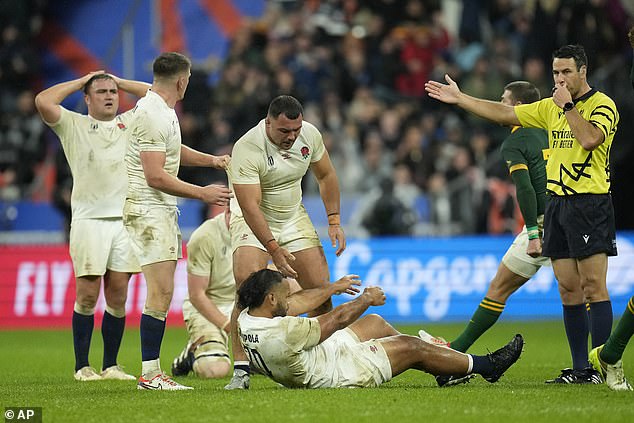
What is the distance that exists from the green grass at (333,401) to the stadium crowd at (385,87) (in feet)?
26.6

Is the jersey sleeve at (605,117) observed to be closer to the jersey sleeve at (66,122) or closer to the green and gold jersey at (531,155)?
the green and gold jersey at (531,155)

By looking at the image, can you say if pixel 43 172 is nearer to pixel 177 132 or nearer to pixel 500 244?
pixel 500 244

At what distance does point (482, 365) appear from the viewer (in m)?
8.86

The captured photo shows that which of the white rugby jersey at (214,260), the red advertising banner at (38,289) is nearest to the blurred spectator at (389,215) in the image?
the red advertising banner at (38,289)

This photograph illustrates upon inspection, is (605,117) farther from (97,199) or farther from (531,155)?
(97,199)

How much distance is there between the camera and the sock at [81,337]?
10.5 m

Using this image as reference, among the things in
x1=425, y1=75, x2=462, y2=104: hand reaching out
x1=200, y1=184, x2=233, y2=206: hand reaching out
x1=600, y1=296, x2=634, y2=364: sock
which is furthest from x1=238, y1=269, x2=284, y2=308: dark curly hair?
x1=600, y1=296, x2=634, y2=364: sock

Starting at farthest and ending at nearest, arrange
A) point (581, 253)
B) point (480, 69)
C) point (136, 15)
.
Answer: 1. point (136, 15)
2. point (480, 69)
3. point (581, 253)

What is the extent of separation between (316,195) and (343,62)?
350 centimetres

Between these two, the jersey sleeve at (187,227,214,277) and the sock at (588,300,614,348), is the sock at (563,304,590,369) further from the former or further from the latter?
the jersey sleeve at (187,227,214,277)

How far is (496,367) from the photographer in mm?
8930

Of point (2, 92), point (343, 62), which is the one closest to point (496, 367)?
point (343, 62)

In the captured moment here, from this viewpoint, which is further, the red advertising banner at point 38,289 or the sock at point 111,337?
the red advertising banner at point 38,289

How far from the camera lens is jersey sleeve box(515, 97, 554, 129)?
9016 mm
